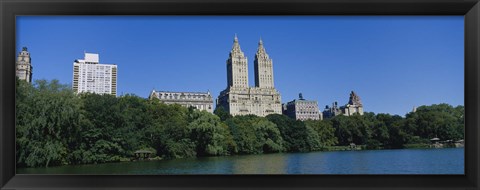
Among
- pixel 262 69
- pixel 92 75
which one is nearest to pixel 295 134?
pixel 262 69

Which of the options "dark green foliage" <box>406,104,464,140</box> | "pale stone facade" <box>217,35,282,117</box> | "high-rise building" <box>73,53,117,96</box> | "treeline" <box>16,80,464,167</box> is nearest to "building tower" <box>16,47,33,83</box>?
"treeline" <box>16,80,464,167</box>

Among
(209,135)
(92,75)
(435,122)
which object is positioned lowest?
(209,135)

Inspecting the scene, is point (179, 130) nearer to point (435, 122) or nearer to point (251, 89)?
point (251, 89)

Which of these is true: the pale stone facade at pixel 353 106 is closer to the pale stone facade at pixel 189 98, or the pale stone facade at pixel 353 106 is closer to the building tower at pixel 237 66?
the building tower at pixel 237 66

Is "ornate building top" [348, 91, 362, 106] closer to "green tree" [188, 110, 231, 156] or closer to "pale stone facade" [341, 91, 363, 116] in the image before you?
"pale stone facade" [341, 91, 363, 116]
